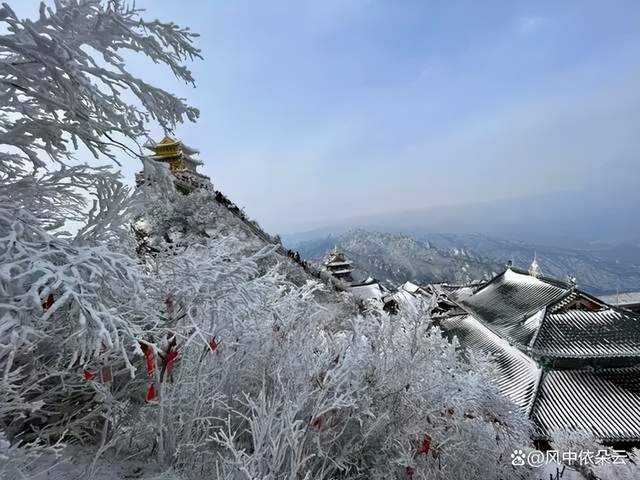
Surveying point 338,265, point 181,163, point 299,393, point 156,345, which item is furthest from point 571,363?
point 338,265

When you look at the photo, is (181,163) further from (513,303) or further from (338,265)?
(513,303)

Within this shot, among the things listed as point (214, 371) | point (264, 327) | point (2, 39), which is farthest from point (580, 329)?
point (2, 39)

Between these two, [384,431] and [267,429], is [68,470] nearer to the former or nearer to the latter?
[267,429]

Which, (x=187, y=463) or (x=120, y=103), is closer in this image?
(x=120, y=103)

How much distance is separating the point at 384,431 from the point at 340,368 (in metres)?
1.54

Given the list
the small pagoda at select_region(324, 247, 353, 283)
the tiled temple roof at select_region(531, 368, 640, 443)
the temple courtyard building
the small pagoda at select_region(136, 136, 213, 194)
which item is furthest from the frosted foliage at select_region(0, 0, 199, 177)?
the small pagoda at select_region(324, 247, 353, 283)

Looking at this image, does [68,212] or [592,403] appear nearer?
[68,212]

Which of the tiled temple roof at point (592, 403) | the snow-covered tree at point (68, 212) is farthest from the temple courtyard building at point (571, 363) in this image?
the snow-covered tree at point (68, 212)

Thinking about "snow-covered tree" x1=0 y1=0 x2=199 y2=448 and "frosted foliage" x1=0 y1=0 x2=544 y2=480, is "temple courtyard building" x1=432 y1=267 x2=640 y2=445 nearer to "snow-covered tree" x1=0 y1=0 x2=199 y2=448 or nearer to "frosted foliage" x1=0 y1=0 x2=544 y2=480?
"frosted foliage" x1=0 y1=0 x2=544 y2=480

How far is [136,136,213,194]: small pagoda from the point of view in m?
24.6

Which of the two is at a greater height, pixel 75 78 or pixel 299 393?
pixel 75 78

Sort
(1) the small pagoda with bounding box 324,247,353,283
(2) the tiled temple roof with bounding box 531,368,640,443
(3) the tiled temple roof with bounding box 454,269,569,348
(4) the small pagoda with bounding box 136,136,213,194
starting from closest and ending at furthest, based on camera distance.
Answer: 1. (2) the tiled temple roof with bounding box 531,368,640,443
2. (3) the tiled temple roof with bounding box 454,269,569,348
3. (4) the small pagoda with bounding box 136,136,213,194
4. (1) the small pagoda with bounding box 324,247,353,283

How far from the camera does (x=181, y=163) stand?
98.9ft

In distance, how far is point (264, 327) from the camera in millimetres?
6977
